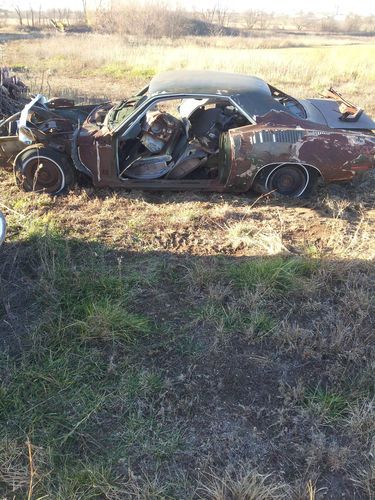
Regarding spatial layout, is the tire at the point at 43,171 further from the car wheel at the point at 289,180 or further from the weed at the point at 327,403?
the weed at the point at 327,403

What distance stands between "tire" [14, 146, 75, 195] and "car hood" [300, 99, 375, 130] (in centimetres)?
302

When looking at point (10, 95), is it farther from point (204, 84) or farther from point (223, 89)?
point (223, 89)

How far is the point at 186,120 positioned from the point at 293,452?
4.04 meters

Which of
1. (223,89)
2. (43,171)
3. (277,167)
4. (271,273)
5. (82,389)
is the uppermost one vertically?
(223,89)

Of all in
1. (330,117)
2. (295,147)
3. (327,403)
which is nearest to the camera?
(327,403)

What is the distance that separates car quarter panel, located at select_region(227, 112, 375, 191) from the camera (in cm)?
480

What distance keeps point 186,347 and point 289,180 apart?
9.29ft

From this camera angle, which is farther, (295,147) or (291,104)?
(291,104)

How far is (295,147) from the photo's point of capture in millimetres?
4828

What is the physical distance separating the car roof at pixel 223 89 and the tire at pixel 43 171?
4.43 feet

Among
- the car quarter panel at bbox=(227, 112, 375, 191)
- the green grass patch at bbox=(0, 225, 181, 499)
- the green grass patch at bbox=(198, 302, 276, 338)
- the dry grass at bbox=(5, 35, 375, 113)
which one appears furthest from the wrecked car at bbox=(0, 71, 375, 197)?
the dry grass at bbox=(5, 35, 375, 113)

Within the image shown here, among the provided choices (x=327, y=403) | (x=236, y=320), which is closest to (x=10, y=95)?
(x=236, y=320)

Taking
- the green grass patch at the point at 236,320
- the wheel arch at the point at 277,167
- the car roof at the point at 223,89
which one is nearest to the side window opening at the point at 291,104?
the car roof at the point at 223,89

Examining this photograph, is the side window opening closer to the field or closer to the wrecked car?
the wrecked car
